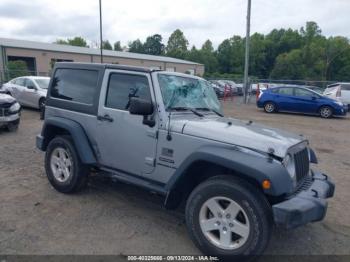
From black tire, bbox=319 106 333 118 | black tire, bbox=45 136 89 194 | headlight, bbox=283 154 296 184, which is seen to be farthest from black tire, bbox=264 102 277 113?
headlight, bbox=283 154 296 184

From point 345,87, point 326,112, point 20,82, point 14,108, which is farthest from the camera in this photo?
point 345,87

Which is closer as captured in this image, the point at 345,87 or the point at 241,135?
the point at 241,135

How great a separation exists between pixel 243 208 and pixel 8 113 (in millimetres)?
8568

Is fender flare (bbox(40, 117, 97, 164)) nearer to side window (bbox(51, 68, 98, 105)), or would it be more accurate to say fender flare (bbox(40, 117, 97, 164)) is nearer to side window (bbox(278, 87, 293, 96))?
side window (bbox(51, 68, 98, 105))

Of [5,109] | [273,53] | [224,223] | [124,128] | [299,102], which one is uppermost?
[273,53]

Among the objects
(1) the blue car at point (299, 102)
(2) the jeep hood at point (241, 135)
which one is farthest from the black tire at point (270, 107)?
(2) the jeep hood at point (241, 135)

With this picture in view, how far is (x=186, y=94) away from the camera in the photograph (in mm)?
4562

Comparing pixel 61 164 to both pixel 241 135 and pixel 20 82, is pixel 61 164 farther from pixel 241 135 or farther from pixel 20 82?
Result: pixel 20 82

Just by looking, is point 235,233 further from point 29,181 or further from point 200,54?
point 200,54

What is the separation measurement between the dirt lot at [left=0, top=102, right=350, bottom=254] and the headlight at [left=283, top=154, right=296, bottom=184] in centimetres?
91

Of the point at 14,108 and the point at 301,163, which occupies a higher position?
the point at 301,163

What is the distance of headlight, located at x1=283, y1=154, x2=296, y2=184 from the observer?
347 centimetres

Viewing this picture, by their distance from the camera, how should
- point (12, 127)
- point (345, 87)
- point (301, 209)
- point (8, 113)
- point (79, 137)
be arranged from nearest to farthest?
point (301, 209)
point (79, 137)
point (8, 113)
point (12, 127)
point (345, 87)

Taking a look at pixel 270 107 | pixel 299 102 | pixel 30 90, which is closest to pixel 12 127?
pixel 30 90
